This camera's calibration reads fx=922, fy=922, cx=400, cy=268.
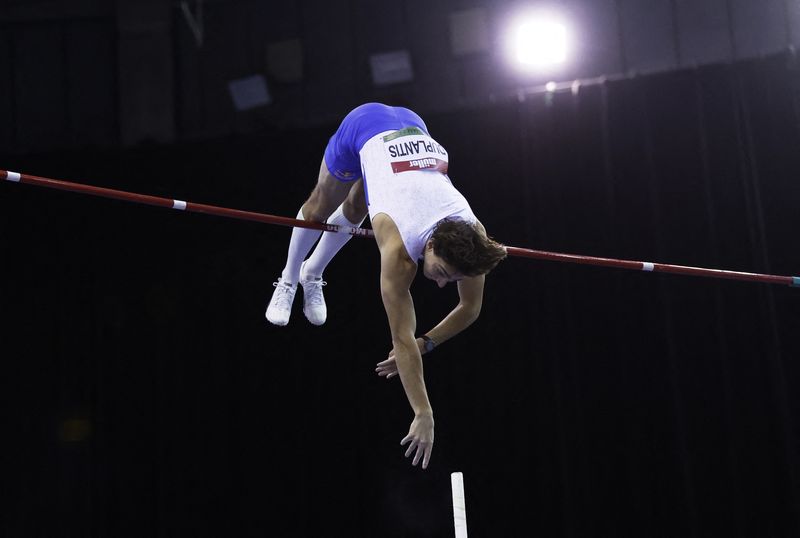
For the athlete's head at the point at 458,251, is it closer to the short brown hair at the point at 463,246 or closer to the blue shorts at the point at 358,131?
the short brown hair at the point at 463,246

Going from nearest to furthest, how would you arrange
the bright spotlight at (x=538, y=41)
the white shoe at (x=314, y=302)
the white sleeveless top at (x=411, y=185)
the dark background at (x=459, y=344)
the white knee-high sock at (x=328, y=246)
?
the white sleeveless top at (x=411, y=185) < the white knee-high sock at (x=328, y=246) < the white shoe at (x=314, y=302) < the dark background at (x=459, y=344) < the bright spotlight at (x=538, y=41)

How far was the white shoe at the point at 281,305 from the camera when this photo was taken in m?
4.03

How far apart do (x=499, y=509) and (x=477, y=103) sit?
2650mm

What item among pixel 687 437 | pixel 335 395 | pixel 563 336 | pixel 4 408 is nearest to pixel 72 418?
pixel 4 408

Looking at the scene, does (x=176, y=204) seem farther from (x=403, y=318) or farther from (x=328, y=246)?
(x=403, y=318)

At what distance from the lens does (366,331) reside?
5934 millimetres

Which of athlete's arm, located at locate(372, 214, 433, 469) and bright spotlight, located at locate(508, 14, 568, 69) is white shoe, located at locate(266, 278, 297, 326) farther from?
bright spotlight, located at locate(508, 14, 568, 69)

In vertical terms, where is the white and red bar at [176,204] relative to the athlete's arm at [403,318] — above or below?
above

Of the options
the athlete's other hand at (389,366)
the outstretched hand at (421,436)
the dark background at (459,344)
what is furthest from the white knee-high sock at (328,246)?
the dark background at (459,344)

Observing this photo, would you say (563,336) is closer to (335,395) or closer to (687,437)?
(687,437)

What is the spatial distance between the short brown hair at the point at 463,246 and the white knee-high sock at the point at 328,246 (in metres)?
1.00

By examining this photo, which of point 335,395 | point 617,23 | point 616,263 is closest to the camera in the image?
point 616,263

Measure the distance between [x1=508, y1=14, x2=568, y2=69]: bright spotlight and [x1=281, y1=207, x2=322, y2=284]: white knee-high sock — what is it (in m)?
2.92

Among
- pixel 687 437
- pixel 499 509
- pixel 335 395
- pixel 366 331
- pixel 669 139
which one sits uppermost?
pixel 669 139
